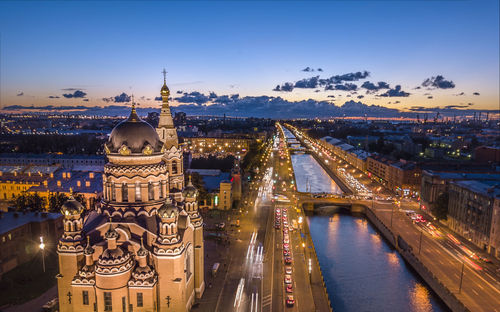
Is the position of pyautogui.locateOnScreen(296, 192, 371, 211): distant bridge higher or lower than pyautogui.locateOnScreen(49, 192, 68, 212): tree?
lower

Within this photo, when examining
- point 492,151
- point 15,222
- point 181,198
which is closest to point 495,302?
point 181,198

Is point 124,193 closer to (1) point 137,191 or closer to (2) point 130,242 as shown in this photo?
(1) point 137,191

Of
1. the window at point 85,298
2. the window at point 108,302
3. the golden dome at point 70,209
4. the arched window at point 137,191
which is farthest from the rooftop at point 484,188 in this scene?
the golden dome at point 70,209

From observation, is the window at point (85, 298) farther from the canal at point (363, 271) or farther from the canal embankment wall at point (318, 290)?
the canal at point (363, 271)

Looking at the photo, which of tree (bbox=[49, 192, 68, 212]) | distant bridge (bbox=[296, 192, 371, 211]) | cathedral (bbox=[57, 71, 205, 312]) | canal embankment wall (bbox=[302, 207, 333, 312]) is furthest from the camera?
distant bridge (bbox=[296, 192, 371, 211])

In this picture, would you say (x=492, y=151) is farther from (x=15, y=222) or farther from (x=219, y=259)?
(x=15, y=222)

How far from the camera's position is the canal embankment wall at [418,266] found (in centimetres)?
2956

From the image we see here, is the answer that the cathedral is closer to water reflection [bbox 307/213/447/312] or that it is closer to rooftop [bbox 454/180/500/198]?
water reflection [bbox 307/213/447/312]

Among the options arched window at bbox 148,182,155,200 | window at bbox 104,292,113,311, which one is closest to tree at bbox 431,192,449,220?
arched window at bbox 148,182,155,200

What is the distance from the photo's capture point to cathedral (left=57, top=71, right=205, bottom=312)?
Answer: 68.4ft

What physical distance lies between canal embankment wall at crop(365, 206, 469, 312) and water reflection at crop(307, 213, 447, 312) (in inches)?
32.1

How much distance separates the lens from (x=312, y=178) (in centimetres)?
8981

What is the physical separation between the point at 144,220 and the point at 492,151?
100793 millimetres

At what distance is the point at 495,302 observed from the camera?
1122 inches
